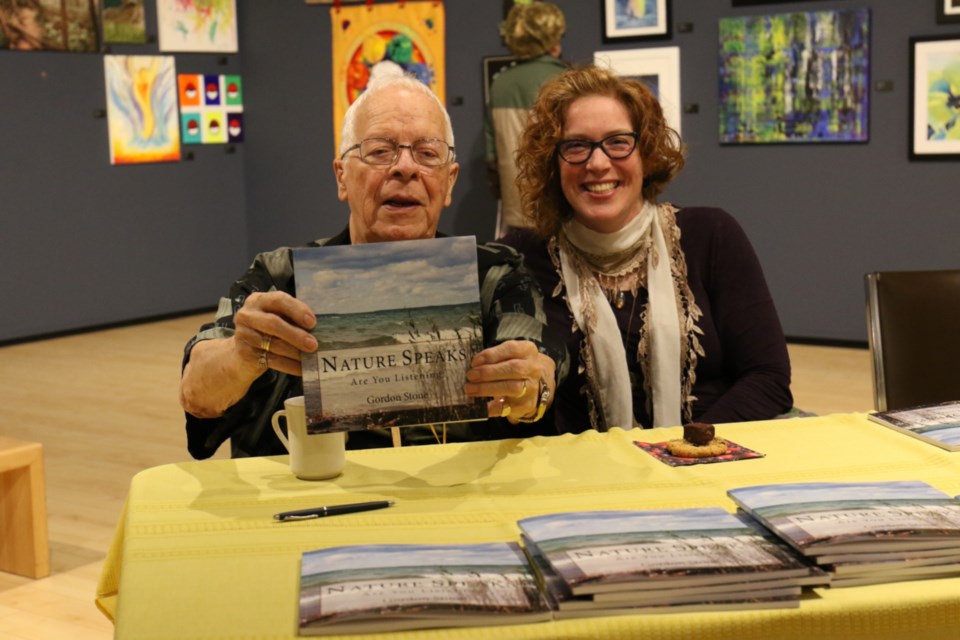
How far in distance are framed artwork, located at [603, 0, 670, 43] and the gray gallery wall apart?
6 cm

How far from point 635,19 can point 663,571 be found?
631 cm

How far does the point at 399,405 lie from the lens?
1.71 m

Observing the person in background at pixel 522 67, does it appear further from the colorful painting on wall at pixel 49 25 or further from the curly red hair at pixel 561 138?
the curly red hair at pixel 561 138

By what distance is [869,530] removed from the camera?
1400mm

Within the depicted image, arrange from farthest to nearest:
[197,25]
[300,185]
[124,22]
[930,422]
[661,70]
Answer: [300,185] → [197,25] → [124,22] → [661,70] → [930,422]

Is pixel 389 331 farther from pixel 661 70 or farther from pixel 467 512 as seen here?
pixel 661 70

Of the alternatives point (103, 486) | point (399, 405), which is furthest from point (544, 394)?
point (103, 486)

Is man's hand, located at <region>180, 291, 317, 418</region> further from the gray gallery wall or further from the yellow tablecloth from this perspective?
the gray gallery wall

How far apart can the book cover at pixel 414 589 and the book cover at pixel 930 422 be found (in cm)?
86

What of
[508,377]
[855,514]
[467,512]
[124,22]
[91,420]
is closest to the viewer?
[855,514]

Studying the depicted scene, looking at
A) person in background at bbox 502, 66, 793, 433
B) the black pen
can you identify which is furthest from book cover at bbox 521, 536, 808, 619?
person in background at bbox 502, 66, 793, 433

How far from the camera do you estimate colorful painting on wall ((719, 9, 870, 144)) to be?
21.6 ft

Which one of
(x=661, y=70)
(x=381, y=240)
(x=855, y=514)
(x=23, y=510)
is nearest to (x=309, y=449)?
(x=381, y=240)

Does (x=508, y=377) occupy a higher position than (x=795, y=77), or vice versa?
(x=795, y=77)
